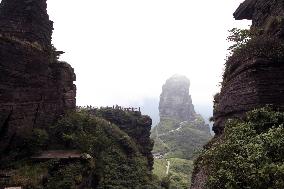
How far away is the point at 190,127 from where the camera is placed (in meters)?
142

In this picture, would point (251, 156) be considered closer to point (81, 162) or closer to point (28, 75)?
point (81, 162)

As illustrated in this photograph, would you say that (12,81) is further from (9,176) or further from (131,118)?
(131,118)

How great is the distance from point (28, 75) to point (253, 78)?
13.8 meters

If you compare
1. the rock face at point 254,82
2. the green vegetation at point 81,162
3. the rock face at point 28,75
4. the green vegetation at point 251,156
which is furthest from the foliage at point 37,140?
the green vegetation at point 251,156

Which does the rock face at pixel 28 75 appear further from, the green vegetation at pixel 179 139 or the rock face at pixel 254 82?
the green vegetation at pixel 179 139

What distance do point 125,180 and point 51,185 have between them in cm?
1044

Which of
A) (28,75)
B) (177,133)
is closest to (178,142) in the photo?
(177,133)

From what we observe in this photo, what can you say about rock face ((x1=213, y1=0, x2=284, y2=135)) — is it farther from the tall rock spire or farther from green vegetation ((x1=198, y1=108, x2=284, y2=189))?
the tall rock spire

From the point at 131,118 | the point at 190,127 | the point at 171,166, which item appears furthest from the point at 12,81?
the point at 190,127

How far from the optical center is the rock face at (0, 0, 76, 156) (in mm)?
20594

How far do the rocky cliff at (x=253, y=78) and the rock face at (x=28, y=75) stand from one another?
1119 centimetres

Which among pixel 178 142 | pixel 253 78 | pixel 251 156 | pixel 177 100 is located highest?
pixel 177 100

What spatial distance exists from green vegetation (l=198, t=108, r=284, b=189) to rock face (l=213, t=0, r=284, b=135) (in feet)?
3.37

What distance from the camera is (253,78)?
49.8 feet
